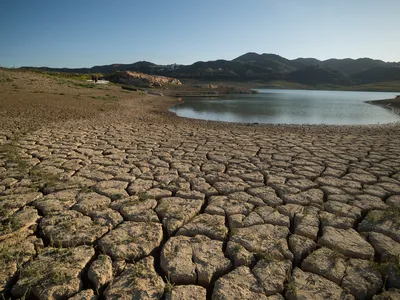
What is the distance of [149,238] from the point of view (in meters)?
2.01

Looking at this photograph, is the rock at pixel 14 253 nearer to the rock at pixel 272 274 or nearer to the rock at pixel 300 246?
the rock at pixel 272 274

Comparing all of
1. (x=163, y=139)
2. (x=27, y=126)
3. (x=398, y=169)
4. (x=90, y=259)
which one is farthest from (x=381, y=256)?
(x=27, y=126)

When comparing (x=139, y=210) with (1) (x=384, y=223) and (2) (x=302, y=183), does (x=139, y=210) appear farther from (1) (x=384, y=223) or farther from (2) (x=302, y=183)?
(1) (x=384, y=223)

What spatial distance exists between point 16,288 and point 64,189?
1.42m

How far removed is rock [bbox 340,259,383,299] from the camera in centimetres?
156

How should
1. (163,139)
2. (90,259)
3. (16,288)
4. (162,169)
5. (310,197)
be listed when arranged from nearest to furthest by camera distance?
(16,288), (90,259), (310,197), (162,169), (163,139)

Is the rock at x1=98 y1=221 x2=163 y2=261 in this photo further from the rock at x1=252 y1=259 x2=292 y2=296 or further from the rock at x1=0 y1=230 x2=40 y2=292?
the rock at x1=252 y1=259 x2=292 y2=296

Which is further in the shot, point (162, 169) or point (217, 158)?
point (217, 158)

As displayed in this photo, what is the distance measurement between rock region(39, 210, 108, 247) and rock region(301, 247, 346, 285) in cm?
158

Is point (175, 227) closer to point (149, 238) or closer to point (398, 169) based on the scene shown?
point (149, 238)

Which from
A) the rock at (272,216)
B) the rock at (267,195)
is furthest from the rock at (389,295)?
the rock at (267,195)

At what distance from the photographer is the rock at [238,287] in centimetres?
150

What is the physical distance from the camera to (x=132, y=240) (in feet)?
6.45

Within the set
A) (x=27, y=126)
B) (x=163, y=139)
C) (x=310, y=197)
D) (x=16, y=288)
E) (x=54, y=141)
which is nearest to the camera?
A: (x=16, y=288)
